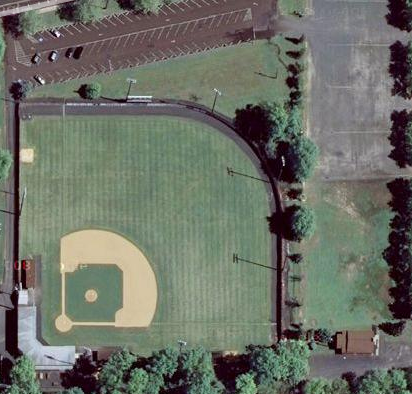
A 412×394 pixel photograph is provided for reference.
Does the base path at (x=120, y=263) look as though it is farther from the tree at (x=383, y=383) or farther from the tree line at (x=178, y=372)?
the tree at (x=383, y=383)

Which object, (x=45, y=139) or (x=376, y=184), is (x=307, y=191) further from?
(x=45, y=139)

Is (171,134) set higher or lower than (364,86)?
lower

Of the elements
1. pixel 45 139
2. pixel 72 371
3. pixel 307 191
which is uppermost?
pixel 45 139

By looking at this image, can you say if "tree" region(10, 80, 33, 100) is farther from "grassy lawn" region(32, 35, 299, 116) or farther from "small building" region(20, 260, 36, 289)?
"small building" region(20, 260, 36, 289)

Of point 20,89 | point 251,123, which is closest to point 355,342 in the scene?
point 251,123

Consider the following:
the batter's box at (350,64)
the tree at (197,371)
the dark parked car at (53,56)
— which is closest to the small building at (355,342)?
the tree at (197,371)

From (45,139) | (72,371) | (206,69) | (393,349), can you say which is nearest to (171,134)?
(206,69)
